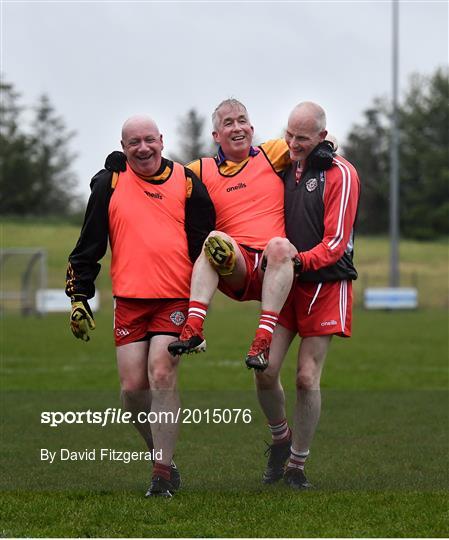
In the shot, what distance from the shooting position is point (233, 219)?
6.31 metres

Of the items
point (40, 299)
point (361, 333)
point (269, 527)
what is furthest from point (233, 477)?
point (40, 299)

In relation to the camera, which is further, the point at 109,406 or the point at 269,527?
the point at 109,406

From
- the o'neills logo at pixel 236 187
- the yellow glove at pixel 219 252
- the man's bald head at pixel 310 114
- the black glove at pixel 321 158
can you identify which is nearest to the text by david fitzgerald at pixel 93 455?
the yellow glove at pixel 219 252

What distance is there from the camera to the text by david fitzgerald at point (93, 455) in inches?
295

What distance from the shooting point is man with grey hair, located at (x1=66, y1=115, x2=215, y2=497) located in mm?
6023

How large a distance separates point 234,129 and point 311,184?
587 millimetres

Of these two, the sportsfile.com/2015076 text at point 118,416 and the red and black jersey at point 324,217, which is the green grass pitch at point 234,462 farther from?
the red and black jersey at point 324,217

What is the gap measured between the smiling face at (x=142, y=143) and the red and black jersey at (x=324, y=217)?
0.89 meters

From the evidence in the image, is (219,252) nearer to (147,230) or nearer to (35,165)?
(147,230)

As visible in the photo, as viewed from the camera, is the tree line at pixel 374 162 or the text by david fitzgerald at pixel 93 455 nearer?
the text by david fitzgerald at pixel 93 455

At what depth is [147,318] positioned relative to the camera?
20.2ft

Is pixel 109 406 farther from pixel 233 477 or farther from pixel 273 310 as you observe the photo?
pixel 273 310

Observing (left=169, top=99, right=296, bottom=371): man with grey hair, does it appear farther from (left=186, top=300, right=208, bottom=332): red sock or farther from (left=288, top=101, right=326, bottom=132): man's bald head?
(left=288, top=101, right=326, bottom=132): man's bald head

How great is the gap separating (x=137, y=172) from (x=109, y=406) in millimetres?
5023
